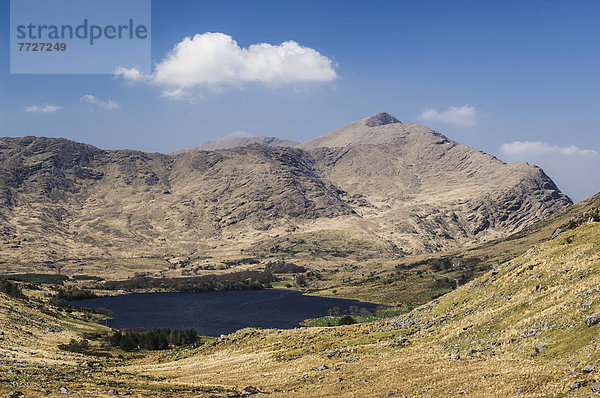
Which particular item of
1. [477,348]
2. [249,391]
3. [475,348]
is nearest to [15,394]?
[249,391]

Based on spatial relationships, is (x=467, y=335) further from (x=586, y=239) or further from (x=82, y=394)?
(x=82, y=394)

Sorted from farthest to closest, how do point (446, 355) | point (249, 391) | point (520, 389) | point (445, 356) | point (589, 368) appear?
point (249, 391) < point (446, 355) < point (445, 356) < point (520, 389) < point (589, 368)

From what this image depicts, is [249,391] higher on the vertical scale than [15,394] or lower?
lower

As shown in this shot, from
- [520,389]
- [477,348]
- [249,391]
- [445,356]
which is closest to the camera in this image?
[520,389]

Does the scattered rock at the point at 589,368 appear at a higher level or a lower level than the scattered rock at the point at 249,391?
higher

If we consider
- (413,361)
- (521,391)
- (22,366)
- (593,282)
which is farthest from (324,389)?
(22,366)

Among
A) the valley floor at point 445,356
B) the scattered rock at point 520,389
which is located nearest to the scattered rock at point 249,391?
the valley floor at point 445,356

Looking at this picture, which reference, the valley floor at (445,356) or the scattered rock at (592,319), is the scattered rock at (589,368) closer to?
the valley floor at (445,356)

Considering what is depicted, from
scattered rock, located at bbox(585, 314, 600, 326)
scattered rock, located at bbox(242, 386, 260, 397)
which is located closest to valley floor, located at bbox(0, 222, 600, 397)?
scattered rock, located at bbox(585, 314, 600, 326)

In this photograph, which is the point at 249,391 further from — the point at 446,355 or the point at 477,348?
the point at 477,348

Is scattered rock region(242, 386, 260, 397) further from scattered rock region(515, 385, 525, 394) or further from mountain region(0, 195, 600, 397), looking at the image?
scattered rock region(515, 385, 525, 394)

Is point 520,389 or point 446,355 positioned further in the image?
point 446,355

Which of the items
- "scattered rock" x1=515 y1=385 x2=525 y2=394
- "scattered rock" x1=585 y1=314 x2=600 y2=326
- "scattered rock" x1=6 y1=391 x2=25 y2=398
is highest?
"scattered rock" x1=585 y1=314 x2=600 y2=326

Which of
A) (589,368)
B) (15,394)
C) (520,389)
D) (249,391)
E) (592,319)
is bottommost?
(249,391)
